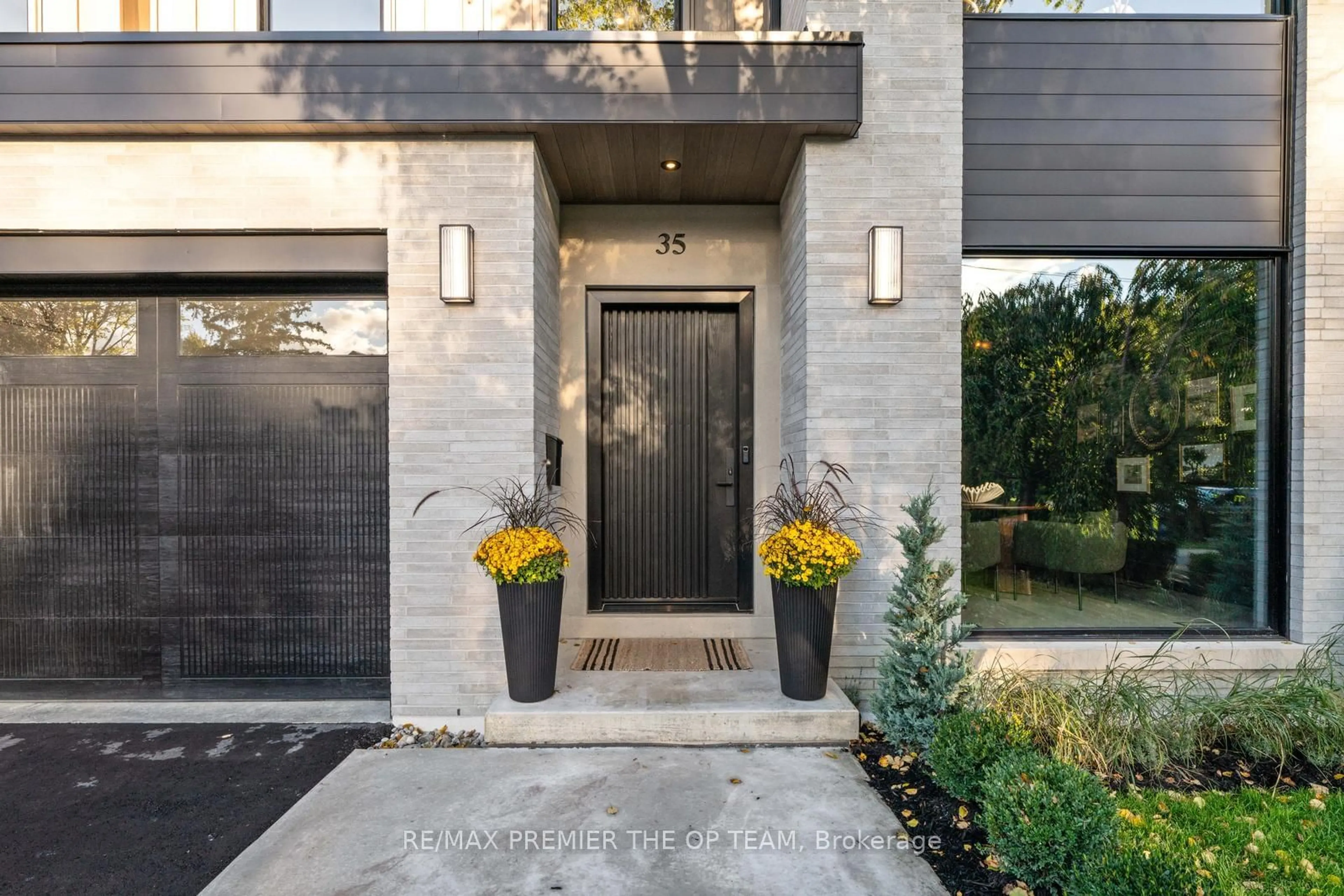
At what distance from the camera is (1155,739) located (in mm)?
Answer: 3008

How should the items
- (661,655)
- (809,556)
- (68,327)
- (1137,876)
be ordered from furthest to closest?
(661,655)
(68,327)
(809,556)
(1137,876)

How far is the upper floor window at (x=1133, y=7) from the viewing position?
3.97 m

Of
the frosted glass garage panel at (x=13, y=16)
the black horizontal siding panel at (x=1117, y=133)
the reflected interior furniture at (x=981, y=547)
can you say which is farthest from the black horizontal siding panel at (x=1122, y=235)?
the frosted glass garage panel at (x=13, y=16)

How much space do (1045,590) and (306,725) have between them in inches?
175

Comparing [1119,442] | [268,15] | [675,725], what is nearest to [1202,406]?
[1119,442]

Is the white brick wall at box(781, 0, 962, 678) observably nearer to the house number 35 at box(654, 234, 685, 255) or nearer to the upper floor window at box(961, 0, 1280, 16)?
the upper floor window at box(961, 0, 1280, 16)

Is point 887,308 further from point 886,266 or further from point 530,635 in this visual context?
point 530,635

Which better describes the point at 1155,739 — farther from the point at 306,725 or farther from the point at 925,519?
the point at 306,725

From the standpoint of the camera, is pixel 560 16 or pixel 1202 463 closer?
pixel 1202 463

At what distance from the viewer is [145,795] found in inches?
119

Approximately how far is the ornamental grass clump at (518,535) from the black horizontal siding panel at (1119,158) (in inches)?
127

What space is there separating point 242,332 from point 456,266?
5.07ft

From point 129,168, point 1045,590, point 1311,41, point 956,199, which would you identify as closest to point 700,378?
point 956,199

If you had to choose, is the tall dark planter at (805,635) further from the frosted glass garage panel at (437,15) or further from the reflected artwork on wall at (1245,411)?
the frosted glass garage panel at (437,15)
